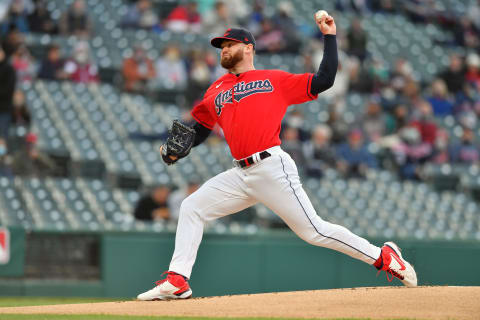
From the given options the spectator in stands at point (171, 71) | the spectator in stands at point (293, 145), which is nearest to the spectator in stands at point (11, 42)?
the spectator in stands at point (171, 71)

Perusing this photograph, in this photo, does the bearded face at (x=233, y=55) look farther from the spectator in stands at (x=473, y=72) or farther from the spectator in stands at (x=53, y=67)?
the spectator in stands at (x=473, y=72)

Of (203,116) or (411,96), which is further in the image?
(411,96)

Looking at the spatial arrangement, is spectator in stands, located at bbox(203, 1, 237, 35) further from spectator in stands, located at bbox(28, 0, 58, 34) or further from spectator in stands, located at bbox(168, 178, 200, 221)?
spectator in stands, located at bbox(168, 178, 200, 221)

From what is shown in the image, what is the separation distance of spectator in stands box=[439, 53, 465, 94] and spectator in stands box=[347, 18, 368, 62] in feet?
5.23

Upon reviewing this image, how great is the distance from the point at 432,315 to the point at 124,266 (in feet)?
17.5

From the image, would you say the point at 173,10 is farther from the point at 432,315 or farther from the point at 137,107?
the point at 432,315

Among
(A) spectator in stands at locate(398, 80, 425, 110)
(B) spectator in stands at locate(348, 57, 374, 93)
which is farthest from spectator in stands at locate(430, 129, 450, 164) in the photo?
(B) spectator in stands at locate(348, 57, 374, 93)

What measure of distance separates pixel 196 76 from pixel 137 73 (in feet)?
2.89

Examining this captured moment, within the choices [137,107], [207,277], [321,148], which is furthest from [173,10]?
[207,277]

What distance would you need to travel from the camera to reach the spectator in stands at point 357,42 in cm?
1408

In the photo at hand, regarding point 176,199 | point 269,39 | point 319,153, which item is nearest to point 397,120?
point 319,153

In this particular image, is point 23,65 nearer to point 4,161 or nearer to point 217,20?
point 4,161

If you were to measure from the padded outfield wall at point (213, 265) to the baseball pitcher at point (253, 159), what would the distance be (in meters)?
4.17

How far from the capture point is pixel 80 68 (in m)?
11.8
